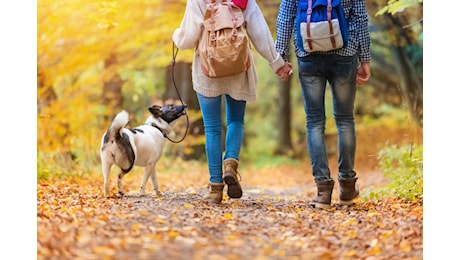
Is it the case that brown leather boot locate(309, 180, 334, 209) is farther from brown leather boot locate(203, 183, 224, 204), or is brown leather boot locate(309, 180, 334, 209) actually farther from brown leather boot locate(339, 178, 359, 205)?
brown leather boot locate(203, 183, 224, 204)

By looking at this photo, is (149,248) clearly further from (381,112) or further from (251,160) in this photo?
(381,112)

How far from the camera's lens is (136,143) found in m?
4.01

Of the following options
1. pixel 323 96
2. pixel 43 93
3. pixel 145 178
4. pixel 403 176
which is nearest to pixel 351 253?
pixel 323 96

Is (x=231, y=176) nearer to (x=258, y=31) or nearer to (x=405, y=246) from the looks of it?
(x=258, y=31)

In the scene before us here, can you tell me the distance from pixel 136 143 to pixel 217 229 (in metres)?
1.19

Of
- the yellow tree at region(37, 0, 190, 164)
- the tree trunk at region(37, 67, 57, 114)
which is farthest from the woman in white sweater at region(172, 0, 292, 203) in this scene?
the tree trunk at region(37, 67, 57, 114)

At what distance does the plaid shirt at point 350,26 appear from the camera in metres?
3.75

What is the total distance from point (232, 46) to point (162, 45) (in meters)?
4.57

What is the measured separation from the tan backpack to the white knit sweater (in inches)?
2.7

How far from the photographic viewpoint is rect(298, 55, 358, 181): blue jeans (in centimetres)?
371

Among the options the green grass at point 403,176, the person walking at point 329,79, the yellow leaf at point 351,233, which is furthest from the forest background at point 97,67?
the yellow leaf at point 351,233

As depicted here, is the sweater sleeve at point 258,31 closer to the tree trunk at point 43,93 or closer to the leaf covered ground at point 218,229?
the leaf covered ground at point 218,229

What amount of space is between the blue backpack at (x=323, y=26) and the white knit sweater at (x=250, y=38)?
0.22 meters

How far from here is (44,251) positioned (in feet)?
8.97
